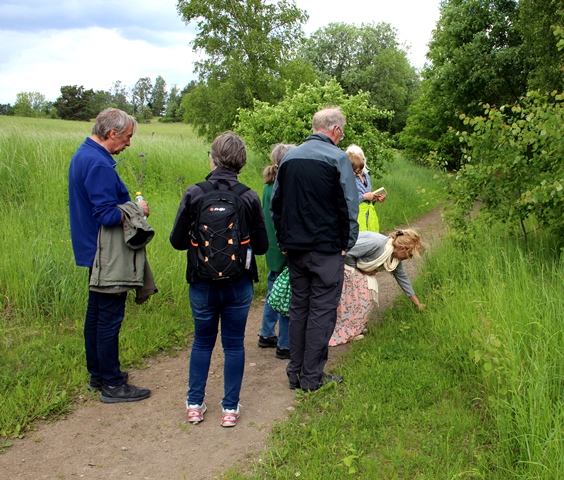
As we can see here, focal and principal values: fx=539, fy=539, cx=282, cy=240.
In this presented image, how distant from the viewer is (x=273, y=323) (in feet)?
17.9

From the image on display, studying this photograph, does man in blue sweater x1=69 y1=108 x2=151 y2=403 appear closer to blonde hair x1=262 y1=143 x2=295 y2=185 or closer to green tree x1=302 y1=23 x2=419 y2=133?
blonde hair x1=262 y1=143 x2=295 y2=185

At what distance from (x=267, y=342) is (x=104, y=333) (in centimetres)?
180

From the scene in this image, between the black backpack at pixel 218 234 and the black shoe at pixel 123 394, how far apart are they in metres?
1.41

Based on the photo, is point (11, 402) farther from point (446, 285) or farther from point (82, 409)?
point (446, 285)

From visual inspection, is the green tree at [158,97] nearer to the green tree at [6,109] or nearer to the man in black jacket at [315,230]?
the green tree at [6,109]

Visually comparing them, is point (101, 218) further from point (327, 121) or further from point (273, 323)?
point (273, 323)

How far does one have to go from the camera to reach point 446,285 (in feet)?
18.9

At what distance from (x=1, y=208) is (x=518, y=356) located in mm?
6857

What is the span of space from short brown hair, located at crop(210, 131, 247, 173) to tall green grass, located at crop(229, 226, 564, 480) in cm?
187

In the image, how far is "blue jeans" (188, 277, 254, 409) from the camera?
3.69m

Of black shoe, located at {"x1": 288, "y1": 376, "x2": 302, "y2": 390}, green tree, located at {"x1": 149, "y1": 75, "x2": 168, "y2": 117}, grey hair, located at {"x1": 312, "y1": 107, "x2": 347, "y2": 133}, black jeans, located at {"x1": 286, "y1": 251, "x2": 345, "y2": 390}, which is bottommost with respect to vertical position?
black shoe, located at {"x1": 288, "y1": 376, "x2": 302, "y2": 390}

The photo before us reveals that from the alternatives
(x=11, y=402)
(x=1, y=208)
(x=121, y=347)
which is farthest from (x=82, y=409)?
(x=1, y=208)

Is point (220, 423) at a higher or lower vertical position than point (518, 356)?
lower

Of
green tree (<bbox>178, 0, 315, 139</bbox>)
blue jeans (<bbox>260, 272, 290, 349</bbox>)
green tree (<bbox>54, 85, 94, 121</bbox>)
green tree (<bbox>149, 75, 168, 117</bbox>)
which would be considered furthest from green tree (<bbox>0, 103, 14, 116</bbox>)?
blue jeans (<bbox>260, 272, 290, 349</bbox>)
